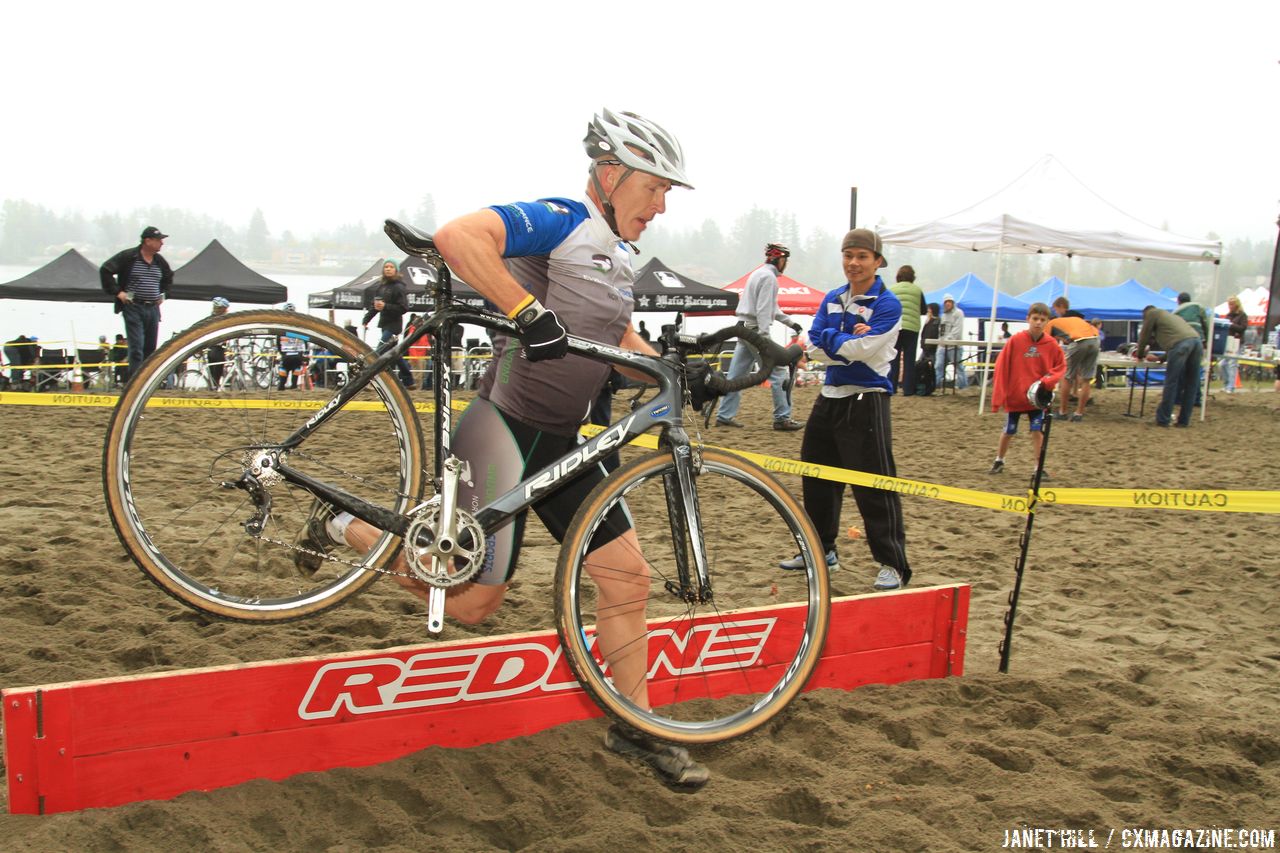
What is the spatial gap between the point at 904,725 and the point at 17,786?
2985 mm

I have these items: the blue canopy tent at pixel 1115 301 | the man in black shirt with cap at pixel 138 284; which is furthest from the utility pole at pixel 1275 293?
the man in black shirt with cap at pixel 138 284

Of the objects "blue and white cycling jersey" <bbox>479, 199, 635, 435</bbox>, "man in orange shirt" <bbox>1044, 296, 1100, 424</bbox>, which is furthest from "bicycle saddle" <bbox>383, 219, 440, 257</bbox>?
"man in orange shirt" <bbox>1044, 296, 1100, 424</bbox>

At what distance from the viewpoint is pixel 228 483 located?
125 inches

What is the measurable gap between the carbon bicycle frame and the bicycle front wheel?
0.15ft

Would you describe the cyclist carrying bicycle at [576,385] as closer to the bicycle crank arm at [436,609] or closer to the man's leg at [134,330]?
the bicycle crank arm at [436,609]

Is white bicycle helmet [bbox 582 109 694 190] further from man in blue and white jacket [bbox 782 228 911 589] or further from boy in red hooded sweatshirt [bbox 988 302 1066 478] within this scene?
boy in red hooded sweatshirt [bbox 988 302 1066 478]

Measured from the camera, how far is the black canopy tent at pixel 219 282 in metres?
20.7

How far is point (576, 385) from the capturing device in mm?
3266

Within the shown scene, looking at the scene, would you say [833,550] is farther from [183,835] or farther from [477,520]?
[183,835]

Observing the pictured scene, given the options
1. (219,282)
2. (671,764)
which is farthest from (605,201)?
(219,282)

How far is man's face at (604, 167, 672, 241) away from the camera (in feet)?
10.3

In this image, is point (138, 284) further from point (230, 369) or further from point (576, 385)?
point (576, 385)

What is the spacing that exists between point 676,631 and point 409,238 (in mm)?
1840

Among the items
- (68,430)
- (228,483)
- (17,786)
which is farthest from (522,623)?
(68,430)
